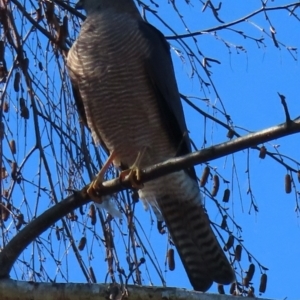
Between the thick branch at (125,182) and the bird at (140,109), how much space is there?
1.04 meters

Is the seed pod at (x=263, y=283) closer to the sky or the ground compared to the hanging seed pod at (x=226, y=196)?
closer to the ground

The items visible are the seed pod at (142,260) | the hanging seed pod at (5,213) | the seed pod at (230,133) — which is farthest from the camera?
the seed pod at (230,133)

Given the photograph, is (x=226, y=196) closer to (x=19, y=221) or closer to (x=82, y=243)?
(x=82, y=243)

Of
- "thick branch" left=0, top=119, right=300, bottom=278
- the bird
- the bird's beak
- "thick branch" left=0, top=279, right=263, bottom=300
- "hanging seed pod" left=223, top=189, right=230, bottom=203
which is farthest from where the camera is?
the bird's beak

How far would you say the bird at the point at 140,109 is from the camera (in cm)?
479

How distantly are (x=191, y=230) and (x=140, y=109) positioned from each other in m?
0.81

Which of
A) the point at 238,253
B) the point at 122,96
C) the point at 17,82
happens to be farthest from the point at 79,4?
the point at 238,253

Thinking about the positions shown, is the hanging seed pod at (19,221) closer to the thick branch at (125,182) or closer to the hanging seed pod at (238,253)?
the thick branch at (125,182)

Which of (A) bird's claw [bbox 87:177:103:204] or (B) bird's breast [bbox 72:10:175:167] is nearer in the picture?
(A) bird's claw [bbox 87:177:103:204]

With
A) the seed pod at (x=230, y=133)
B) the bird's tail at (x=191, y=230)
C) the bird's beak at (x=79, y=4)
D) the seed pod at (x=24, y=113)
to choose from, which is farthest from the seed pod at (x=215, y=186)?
the bird's beak at (x=79, y=4)

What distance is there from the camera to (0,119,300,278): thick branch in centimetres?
298

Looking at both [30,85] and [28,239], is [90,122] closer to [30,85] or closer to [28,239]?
[30,85]

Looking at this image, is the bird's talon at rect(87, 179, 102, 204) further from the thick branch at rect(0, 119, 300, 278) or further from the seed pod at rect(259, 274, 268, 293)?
the seed pod at rect(259, 274, 268, 293)

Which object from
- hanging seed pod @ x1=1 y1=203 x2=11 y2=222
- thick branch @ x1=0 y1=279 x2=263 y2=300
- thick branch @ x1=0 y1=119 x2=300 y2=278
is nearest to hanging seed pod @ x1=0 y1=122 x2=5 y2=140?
hanging seed pod @ x1=1 y1=203 x2=11 y2=222
